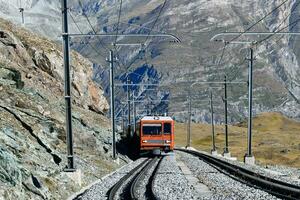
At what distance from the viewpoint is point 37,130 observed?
2723 centimetres

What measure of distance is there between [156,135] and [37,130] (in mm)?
21636

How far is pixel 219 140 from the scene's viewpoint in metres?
149

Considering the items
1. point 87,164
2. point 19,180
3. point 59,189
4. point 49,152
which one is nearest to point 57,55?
point 87,164

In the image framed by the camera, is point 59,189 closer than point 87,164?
Yes

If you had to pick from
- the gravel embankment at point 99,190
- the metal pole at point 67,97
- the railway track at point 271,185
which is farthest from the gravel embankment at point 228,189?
the metal pole at point 67,97

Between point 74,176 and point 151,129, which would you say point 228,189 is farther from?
point 151,129

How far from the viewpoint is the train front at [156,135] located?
156ft

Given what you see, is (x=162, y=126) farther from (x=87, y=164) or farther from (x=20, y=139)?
(x=20, y=139)

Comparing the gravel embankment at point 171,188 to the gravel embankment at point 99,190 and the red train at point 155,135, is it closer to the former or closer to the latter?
the gravel embankment at point 99,190

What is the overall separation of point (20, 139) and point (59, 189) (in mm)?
3500

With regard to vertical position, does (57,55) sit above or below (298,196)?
above

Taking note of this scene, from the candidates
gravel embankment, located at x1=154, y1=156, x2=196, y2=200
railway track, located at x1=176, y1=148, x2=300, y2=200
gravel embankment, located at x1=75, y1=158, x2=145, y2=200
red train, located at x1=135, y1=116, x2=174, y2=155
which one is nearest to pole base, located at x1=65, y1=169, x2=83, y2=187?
gravel embankment, located at x1=75, y1=158, x2=145, y2=200

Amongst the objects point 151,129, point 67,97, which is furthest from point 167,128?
point 67,97

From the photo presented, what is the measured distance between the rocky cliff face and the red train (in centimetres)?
346
